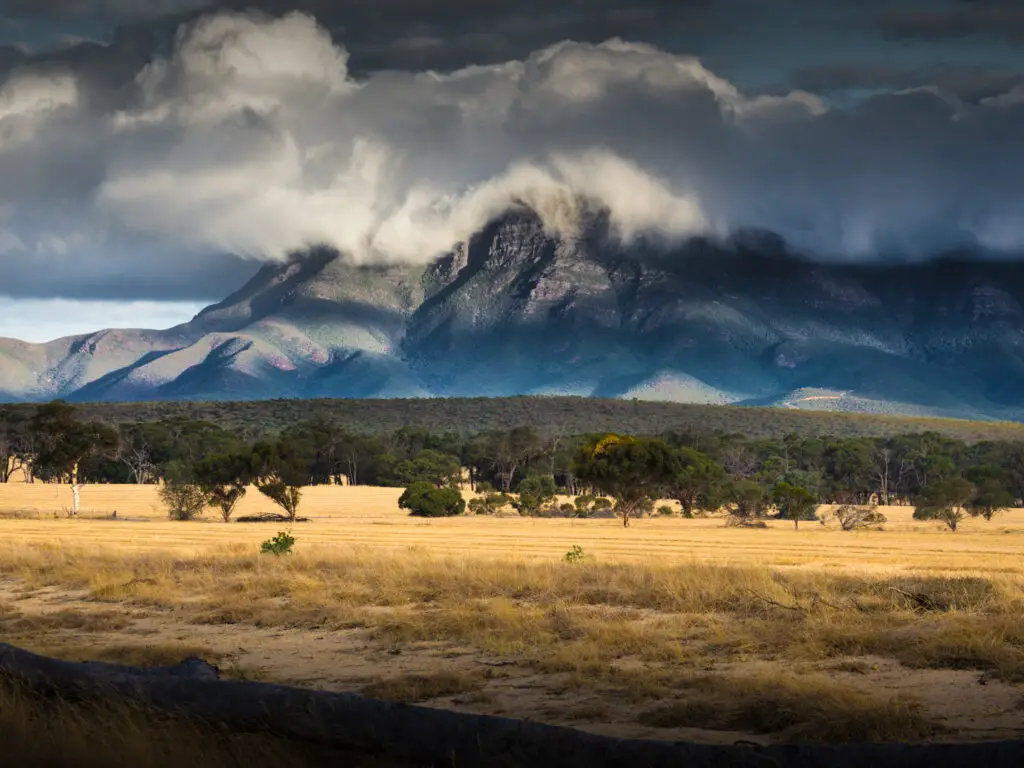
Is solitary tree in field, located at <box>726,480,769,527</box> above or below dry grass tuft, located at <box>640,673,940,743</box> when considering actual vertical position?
above

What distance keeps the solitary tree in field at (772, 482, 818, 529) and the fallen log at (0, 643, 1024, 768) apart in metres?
64.7

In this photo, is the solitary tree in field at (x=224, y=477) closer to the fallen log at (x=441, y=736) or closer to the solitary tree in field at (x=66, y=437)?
the solitary tree in field at (x=66, y=437)

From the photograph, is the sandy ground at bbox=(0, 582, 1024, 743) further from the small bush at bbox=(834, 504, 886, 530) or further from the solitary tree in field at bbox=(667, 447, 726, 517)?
the solitary tree in field at bbox=(667, 447, 726, 517)

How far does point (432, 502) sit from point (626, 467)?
1478 cm

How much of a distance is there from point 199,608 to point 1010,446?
119 m

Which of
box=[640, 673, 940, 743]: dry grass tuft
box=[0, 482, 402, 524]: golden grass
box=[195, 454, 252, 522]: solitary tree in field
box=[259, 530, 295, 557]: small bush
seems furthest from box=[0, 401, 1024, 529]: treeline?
box=[640, 673, 940, 743]: dry grass tuft

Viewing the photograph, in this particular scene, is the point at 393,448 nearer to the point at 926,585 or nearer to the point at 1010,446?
the point at 1010,446

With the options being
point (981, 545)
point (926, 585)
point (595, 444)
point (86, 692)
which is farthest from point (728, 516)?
point (86, 692)

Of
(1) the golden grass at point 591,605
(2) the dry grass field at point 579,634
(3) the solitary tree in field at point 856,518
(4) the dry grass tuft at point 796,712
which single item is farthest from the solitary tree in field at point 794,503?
(4) the dry grass tuft at point 796,712

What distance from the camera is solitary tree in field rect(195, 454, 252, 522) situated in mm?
71812

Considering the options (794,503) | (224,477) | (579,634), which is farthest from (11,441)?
(579,634)

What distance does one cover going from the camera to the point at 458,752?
979 cm

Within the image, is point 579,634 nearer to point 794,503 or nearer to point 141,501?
point 794,503

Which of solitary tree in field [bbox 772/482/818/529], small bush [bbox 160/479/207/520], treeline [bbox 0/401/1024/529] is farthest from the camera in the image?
solitary tree in field [bbox 772/482/818/529]
